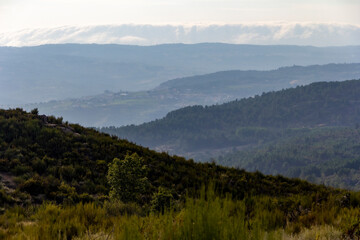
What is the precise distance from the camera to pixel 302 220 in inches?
335

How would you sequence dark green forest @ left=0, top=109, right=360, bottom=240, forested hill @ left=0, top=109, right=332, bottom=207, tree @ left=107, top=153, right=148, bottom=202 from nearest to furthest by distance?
dark green forest @ left=0, top=109, right=360, bottom=240
tree @ left=107, top=153, right=148, bottom=202
forested hill @ left=0, top=109, right=332, bottom=207

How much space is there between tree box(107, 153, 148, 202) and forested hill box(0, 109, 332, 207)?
0.09m

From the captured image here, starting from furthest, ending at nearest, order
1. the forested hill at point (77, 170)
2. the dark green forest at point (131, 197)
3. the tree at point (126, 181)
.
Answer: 1. the forested hill at point (77, 170)
2. the tree at point (126, 181)
3. the dark green forest at point (131, 197)

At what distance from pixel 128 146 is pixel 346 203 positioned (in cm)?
1485

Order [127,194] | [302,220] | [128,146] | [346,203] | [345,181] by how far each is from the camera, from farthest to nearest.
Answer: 1. [345,181]
2. [128,146]
3. [127,194]
4. [346,203]
5. [302,220]

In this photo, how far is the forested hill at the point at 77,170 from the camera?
14227 mm

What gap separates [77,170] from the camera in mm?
17734

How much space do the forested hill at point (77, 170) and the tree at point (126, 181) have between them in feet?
0.28

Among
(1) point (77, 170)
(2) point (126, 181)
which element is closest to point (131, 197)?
(2) point (126, 181)

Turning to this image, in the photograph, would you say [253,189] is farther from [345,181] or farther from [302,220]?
[345,181]

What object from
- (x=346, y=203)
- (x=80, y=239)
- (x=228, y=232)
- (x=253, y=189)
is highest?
(x=228, y=232)

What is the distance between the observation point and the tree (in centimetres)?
1320

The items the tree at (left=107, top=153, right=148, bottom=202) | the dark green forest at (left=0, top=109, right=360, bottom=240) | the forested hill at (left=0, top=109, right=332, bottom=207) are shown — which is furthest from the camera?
the forested hill at (left=0, top=109, right=332, bottom=207)

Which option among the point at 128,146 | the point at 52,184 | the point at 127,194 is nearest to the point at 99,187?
the point at 52,184
